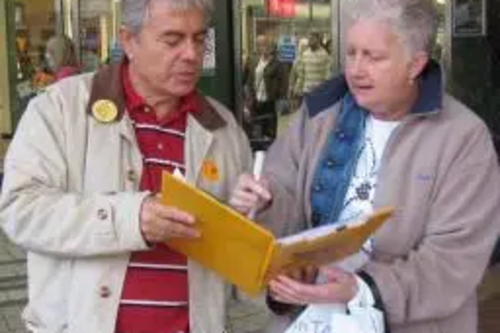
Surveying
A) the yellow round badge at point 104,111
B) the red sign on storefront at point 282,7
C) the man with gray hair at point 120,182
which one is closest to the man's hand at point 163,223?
the man with gray hair at point 120,182

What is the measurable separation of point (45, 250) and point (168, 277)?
1.05 feet

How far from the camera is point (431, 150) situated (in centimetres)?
237

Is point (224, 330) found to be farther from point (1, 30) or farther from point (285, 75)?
point (1, 30)

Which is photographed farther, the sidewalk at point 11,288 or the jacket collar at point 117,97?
the sidewalk at point 11,288

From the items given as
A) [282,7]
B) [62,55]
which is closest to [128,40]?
[282,7]

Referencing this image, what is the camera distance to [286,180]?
2541 millimetres

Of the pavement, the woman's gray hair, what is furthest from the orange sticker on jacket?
the pavement

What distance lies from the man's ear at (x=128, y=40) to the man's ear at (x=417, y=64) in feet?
2.25

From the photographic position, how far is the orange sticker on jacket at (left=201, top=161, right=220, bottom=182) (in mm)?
2551

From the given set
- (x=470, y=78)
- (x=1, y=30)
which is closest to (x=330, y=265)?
(x=470, y=78)

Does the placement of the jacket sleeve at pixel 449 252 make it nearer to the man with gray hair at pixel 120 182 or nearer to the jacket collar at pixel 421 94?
the jacket collar at pixel 421 94

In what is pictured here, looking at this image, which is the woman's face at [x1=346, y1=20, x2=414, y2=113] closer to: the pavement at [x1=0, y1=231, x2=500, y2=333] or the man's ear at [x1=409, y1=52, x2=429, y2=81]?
the man's ear at [x1=409, y1=52, x2=429, y2=81]

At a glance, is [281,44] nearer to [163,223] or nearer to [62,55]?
[62,55]

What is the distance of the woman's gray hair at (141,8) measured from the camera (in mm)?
2408
